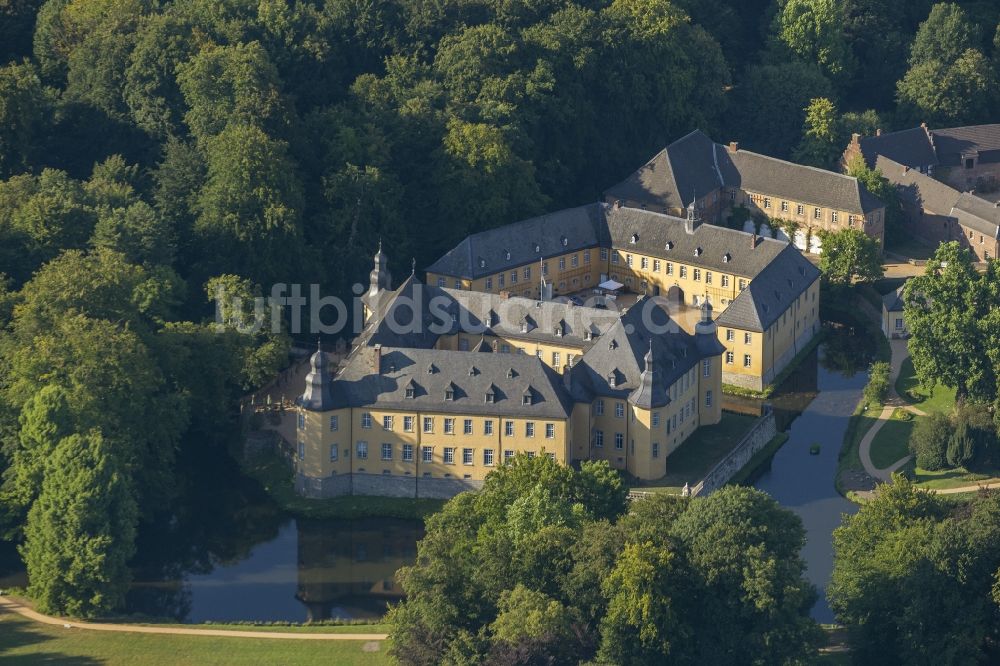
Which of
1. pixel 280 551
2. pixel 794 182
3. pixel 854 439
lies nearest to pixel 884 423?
pixel 854 439

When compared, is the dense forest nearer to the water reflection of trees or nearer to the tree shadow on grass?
the water reflection of trees

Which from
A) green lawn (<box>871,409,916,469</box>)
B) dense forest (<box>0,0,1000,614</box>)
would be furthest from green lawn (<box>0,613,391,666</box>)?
green lawn (<box>871,409,916,469</box>)

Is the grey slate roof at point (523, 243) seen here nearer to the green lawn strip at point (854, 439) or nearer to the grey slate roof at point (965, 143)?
the green lawn strip at point (854, 439)

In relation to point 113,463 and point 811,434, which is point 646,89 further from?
point 113,463

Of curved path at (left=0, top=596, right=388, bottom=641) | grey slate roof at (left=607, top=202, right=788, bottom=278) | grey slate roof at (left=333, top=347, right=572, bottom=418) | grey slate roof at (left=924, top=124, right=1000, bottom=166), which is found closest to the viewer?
curved path at (left=0, top=596, right=388, bottom=641)

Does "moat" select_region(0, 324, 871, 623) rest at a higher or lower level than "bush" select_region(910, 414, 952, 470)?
lower

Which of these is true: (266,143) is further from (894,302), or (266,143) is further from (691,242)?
(894,302)

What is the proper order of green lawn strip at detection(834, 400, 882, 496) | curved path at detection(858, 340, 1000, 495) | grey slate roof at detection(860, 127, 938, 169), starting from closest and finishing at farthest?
curved path at detection(858, 340, 1000, 495) < green lawn strip at detection(834, 400, 882, 496) < grey slate roof at detection(860, 127, 938, 169)

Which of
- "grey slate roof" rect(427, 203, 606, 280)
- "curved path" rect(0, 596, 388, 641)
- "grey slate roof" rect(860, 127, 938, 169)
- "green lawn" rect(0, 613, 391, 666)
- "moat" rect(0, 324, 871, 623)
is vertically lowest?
"green lawn" rect(0, 613, 391, 666)
